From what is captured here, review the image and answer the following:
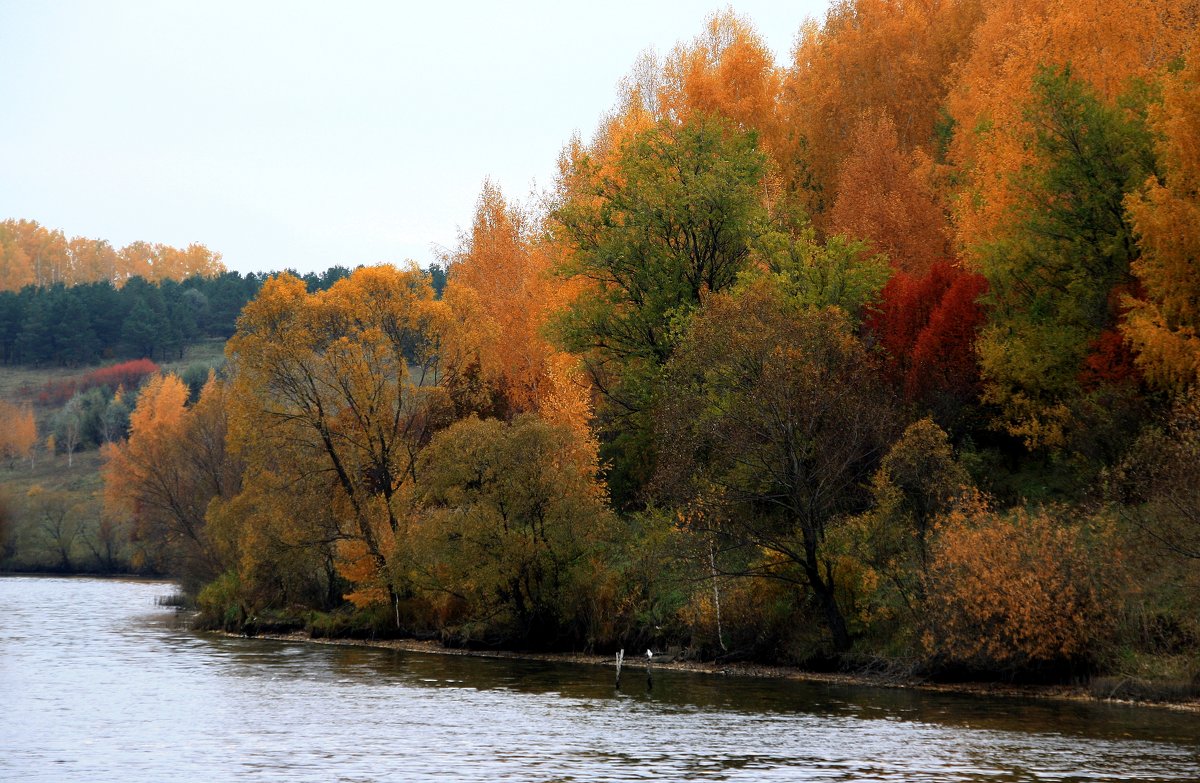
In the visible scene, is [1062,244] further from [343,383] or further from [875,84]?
[875,84]

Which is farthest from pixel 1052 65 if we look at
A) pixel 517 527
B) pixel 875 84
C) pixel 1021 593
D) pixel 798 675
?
pixel 875 84

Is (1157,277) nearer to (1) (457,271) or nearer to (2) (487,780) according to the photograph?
(2) (487,780)

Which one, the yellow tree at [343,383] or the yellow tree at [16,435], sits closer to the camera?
the yellow tree at [343,383]

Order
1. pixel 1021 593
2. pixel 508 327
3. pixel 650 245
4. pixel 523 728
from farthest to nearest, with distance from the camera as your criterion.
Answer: pixel 508 327, pixel 650 245, pixel 1021 593, pixel 523 728

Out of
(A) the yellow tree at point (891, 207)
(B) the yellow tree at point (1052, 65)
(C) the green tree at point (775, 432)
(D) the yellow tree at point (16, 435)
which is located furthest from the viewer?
(D) the yellow tree at point (16, 435)

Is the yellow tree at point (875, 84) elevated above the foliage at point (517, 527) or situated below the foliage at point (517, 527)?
above

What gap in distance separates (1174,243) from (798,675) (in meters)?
21.1

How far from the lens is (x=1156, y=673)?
125 feet

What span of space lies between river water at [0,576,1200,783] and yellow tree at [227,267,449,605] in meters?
17.8

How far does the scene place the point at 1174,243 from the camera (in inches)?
1761

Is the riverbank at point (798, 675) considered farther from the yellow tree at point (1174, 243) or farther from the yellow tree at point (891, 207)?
the yellow tree at point (891, 207)

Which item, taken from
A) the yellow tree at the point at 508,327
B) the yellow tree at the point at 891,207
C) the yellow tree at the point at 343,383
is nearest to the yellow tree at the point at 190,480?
the yellow tree at the point at 343,383

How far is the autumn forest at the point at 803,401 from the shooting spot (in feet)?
142

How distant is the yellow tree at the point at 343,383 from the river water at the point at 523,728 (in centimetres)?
1776
